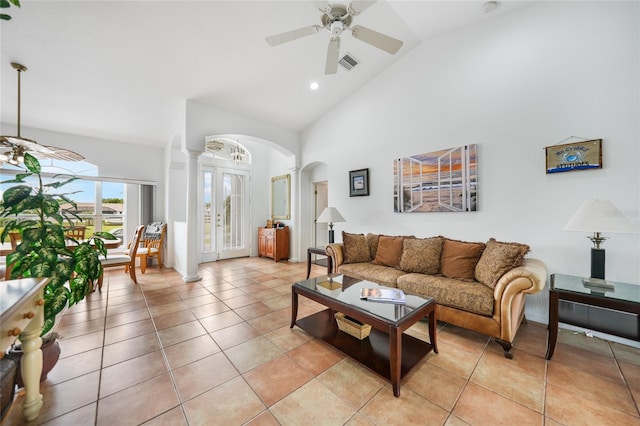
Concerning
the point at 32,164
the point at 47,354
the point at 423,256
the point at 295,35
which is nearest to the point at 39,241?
the point at 32,164

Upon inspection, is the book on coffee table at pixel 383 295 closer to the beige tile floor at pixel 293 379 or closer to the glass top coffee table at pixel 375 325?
the glass top coffee table at pixel 375 325

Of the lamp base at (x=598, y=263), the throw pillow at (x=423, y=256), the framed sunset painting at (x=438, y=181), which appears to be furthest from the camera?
the framed sunset painting at (x=438, y=181)

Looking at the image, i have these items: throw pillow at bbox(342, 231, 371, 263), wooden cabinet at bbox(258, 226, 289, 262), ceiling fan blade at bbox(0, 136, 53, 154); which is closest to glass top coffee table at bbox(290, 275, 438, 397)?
throw pillow at bbox(342, 231, 371, 263)

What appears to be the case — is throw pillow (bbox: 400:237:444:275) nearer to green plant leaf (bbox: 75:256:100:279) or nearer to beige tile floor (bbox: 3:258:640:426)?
beige tile floor (bbox: 3:258:640:426)

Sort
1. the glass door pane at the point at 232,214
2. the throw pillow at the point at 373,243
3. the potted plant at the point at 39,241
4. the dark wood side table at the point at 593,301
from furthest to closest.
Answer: the glass door pane at the point at 232,214 < the throw pillow at the point at 373,243 < the dark wood side table at the point at 593,301 < the potted plant at the point at 39,241

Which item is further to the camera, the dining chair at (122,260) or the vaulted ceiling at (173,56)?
the dining chair at (122,260)

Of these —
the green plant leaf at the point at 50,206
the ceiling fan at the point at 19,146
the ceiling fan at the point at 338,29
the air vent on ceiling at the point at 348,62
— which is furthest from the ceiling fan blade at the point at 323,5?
the ceiling fan at the point at 19,146

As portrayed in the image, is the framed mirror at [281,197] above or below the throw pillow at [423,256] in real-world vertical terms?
above

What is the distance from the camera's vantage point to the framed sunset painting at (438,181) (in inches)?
122

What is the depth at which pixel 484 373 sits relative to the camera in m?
Answer: 1.84

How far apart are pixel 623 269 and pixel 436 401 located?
2292mm

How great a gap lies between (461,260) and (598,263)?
105 centimetres

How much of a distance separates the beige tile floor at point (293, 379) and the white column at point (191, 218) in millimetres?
1331

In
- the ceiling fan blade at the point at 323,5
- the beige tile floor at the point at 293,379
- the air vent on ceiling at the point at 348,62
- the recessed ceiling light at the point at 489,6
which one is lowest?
the beige tile floor at the point at 293,379
